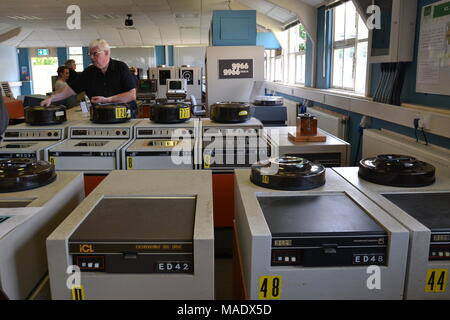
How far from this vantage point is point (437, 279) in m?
1.10

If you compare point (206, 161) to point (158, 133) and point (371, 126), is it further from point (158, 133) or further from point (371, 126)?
point (371, 126)

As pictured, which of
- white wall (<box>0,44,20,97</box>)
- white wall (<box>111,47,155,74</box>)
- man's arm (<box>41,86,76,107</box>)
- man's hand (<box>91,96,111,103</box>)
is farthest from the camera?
white wall (<box>111,47,155,74</box>)

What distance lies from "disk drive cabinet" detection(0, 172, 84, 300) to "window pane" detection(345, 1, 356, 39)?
4.55 meters

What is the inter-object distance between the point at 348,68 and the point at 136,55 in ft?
34.8

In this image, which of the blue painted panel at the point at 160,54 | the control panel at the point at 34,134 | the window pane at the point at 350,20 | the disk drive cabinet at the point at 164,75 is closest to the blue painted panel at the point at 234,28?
the window pane at the point at 350,20

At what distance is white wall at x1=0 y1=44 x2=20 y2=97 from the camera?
13.6m

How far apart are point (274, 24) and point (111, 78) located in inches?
246

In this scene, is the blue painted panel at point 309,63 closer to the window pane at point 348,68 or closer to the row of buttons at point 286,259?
the window pane at point 348,68

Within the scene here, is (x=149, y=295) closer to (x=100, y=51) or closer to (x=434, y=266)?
(x=434, y=266)

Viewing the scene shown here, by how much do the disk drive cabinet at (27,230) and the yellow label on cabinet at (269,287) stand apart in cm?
64

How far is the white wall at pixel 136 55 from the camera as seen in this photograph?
47.5ft

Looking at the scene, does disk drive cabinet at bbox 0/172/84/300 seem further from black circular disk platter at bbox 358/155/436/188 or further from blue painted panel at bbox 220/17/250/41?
blue painted panel at bbox 220/17/250/41

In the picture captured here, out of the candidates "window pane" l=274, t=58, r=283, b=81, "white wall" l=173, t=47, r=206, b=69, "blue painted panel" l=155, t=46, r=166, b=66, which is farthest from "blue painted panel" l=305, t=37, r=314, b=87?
"blue painted panel" l=155, t=46, r=166, b=66
